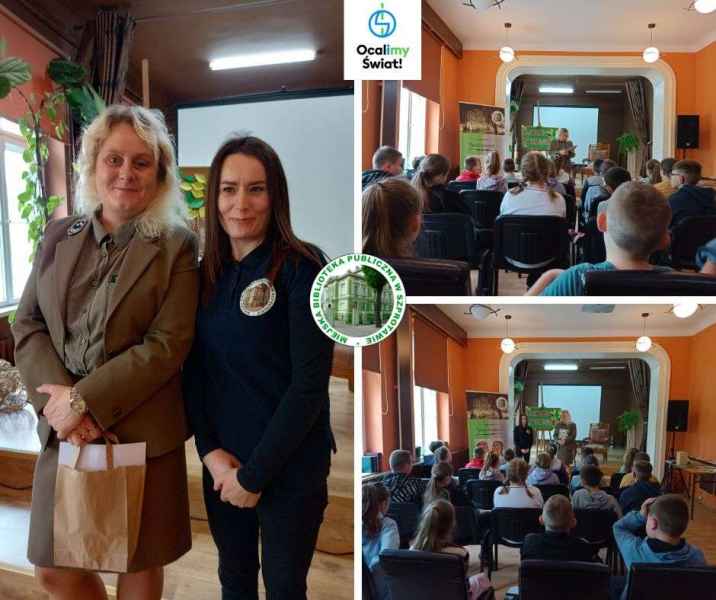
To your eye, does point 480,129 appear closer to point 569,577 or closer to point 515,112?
point 515,112

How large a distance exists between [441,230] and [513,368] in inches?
10.7

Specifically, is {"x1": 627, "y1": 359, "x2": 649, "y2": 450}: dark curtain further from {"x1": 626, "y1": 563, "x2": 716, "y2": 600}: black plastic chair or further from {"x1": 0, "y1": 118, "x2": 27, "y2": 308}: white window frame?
{"x1": 0, "y1": 118, "x2": 27, "y2": 308}: white window frame

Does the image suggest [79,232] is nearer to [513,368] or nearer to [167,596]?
[513,368]

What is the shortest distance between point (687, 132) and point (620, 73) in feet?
0.44

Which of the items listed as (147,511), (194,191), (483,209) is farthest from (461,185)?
(147,511)

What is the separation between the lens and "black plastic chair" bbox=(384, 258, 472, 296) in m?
1.07

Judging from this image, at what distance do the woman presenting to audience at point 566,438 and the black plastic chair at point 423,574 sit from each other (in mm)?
264

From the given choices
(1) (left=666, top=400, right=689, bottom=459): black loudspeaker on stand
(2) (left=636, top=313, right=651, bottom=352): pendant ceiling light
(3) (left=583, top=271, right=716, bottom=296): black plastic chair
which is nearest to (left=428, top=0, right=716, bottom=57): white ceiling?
(3) (left=583, top=271, right=716, bottom=296): black plastic chair

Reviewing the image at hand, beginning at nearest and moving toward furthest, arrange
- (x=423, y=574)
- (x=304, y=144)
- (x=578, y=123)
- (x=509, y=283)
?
(x=578, y=123) → (x=509, y=283) → (x=423, y=574) → (x=304, y=144)

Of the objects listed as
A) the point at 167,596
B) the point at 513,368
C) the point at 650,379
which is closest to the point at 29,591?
the point at 167,596

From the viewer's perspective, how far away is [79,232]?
1.16m

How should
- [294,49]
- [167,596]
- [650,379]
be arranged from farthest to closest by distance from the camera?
[167,596]
[294,49]
[650,379]

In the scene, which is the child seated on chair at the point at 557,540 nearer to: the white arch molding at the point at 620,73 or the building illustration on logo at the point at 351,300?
the building illustration on logo at the point at 351,300

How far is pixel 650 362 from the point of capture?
3.59ft
